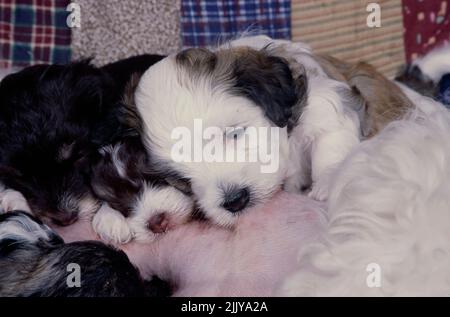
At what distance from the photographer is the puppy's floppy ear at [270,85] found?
1805mm

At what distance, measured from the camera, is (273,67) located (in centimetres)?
187

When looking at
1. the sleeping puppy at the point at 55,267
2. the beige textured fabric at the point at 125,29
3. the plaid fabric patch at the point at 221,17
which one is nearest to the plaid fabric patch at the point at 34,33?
the beige textured fabric at the point at 125,29

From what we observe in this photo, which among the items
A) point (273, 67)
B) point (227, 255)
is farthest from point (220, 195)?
point (273, 67)

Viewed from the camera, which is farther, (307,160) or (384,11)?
(384,11)

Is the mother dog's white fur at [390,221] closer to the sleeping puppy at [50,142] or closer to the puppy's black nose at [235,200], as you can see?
the puppy's black nose at [235,200]

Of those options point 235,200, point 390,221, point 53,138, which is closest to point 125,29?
point 53,138

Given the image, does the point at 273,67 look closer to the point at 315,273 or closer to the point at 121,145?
the point at 121,145

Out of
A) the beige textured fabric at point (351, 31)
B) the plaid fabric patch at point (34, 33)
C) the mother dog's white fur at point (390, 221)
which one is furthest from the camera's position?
the beige textured fabric at point (351, 31)

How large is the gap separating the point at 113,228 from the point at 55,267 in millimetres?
290

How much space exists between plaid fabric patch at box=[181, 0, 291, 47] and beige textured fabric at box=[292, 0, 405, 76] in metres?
0.09

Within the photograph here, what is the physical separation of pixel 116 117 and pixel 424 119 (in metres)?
0.85

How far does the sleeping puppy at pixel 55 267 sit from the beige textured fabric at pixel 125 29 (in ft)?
3.40
